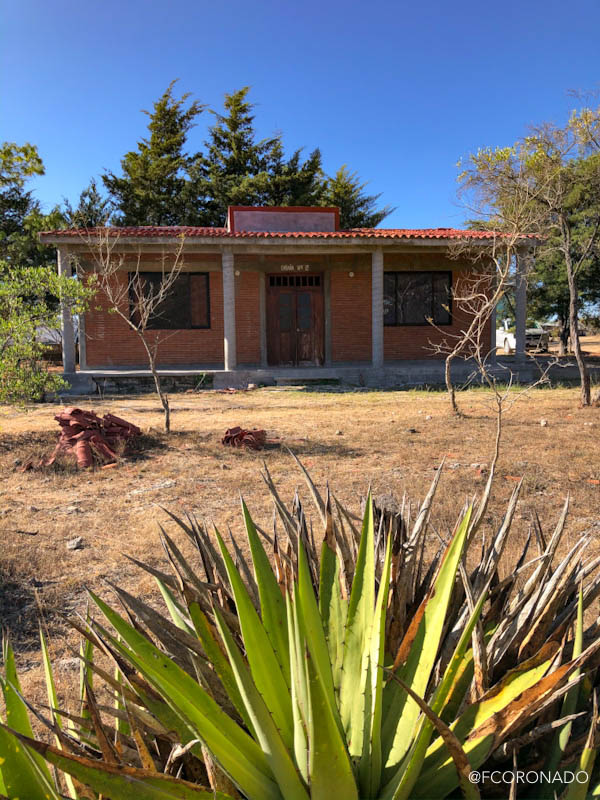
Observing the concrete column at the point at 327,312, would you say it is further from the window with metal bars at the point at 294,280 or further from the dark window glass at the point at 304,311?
the dark window glass at the point at 304,311

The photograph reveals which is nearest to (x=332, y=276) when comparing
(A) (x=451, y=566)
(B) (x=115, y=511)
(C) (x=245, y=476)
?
(C) (x=245, y=476)

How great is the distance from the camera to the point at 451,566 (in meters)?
1.17

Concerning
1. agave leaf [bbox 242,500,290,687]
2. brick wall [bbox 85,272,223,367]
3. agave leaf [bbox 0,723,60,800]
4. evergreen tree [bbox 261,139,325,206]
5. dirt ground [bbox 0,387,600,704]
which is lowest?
dirt ground [bbox 0,387,600,704]

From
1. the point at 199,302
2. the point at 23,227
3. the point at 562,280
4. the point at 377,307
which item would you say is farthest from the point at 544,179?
the point at 23,227

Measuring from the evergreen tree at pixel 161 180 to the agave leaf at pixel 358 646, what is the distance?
27.7 m

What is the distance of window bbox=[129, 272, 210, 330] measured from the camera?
15578mm

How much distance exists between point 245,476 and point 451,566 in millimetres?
4677

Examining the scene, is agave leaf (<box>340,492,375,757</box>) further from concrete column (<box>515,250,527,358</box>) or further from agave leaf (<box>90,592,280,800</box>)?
concrete column (<box>515,250,527,358</box>)

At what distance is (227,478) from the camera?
572cm

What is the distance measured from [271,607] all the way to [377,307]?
13.2m

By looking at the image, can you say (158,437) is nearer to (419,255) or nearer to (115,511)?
(115,511)

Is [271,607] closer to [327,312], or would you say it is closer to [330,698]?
[330,698]

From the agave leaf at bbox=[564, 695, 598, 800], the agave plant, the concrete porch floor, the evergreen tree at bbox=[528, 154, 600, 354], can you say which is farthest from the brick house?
the agave leaf at bbox=[564, 695, 598, 800]

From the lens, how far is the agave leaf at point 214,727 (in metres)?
0.93
